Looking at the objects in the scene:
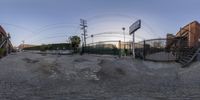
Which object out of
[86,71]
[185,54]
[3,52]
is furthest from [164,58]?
[3,52]

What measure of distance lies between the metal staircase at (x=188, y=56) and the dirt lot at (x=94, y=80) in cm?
70

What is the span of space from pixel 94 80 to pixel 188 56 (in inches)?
433

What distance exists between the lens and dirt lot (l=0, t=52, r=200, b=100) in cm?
1177

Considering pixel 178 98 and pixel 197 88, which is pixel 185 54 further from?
pixel 178 98

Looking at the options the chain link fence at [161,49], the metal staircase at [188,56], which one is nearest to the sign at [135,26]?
the chain link fence at [161,49]

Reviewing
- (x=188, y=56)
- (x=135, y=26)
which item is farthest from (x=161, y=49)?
(x=188, y=56)

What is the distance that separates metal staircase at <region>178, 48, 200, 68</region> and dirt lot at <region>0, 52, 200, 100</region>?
70 centimetres

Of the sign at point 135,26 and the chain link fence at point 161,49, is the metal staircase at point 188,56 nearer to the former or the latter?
the chain link fence at point 161,49

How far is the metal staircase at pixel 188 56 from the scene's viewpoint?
2165 centimetres

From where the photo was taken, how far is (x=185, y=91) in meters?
12.9

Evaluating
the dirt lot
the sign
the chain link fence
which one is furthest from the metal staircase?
the sign

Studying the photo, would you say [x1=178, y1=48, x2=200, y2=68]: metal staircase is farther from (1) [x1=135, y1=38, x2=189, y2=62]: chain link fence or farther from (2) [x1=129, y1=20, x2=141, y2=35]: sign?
(2) [x1=129, y1=20, x2=141, y2=35]: sign

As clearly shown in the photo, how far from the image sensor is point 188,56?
23.6 metres

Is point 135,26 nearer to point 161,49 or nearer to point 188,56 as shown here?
point 161,49
